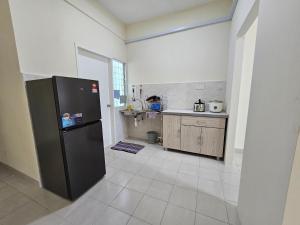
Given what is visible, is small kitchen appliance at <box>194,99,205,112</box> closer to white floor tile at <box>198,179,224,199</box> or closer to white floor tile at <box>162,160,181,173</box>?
white floor tile at <box>162,160,181,173</box>

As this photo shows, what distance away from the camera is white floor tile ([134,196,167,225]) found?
137 centimetres

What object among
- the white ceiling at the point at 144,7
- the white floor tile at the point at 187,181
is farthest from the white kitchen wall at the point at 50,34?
the white floor tile at the point at 187,181

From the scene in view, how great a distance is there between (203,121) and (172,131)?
65 cm

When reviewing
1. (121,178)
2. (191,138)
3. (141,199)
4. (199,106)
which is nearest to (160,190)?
(141,199)

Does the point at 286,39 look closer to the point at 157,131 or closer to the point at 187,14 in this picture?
the point at 187,14

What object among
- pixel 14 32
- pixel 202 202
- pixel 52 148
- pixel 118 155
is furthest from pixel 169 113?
pixel 14 32

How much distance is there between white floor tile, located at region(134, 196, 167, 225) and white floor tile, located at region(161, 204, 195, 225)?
58 millimetres

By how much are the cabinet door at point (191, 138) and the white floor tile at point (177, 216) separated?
51.8 inches

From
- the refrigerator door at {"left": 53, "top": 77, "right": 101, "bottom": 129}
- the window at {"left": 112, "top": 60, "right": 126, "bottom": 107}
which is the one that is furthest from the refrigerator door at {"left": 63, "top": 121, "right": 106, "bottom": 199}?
the window at {"left": 112, "top": 60, "right": 126, "bottom": 107}

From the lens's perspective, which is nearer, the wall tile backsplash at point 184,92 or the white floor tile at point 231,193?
the white floor tile at point 231,193

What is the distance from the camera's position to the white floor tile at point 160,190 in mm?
1668

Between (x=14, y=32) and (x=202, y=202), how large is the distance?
2904 millimetres

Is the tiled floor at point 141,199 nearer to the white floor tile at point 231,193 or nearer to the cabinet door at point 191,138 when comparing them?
the white floor tile at point 231,193

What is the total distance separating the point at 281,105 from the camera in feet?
2.37
